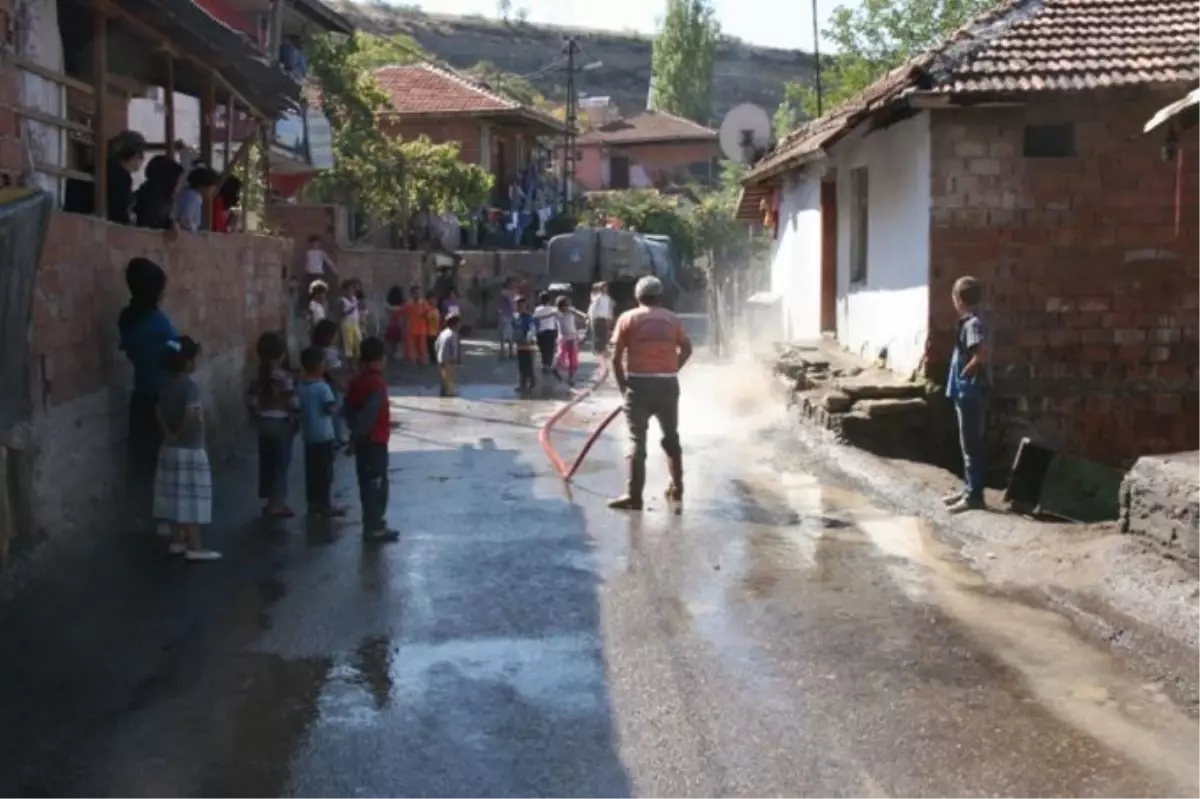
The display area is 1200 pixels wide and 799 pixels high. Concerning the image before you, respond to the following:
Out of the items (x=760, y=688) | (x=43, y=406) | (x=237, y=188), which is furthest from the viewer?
(x=237, y=188)

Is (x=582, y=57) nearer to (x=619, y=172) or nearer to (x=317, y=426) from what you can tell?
(x=619, y=172)

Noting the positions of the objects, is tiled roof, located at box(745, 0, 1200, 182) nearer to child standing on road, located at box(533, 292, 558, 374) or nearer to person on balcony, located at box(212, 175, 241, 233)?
person on balcony, located at box(212, 175, 241, 233)

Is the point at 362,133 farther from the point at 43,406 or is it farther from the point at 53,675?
the point at 53,675

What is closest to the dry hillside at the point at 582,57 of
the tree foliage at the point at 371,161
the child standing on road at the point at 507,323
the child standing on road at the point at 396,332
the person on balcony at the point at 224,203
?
the tree foliage at the point at 371,161

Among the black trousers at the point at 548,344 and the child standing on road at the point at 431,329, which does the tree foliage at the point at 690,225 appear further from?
the black trousers at the point at 548,344

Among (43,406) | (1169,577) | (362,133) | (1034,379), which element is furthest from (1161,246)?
(362,133)

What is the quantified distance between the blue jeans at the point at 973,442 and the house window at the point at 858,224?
305 inches

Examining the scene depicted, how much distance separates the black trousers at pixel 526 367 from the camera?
75.4ft

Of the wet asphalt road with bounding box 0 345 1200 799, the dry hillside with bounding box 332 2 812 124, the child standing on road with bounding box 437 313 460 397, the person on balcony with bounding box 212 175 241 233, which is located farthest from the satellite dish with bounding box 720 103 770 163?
the dry hillside with bounding box 332 2 812 124

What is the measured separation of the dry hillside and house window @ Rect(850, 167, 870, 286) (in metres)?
75.6

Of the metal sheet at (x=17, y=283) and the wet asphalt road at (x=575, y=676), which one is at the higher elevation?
the metal sheet at (x=17, y=283)

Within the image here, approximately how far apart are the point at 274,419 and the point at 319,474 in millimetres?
550

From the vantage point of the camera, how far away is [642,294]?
11922 millimetres

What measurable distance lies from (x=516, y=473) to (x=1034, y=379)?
5.29 metres
